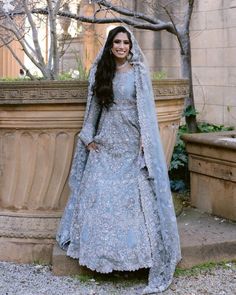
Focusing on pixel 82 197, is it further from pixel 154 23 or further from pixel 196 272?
pixel 154 23

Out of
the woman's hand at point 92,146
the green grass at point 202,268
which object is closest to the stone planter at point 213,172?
the green grass at point 202,268

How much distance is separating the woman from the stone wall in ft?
15.5

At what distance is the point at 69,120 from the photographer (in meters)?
3.81

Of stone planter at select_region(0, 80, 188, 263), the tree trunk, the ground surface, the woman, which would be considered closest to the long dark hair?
the woman

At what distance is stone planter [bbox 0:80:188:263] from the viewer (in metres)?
3.71

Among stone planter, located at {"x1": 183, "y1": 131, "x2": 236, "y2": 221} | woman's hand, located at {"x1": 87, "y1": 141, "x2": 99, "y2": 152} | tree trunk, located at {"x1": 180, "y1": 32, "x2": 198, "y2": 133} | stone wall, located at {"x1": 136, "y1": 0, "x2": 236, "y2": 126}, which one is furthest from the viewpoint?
stone wall, located at {"x1": 136, "y1": 0, "x2": 236, "y2": 126}

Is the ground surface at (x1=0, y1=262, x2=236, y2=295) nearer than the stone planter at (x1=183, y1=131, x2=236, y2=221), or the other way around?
the ground surface at (x1=0, y1=262, x2=236, y2=295)


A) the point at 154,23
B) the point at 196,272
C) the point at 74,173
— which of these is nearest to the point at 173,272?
the point at 196,272

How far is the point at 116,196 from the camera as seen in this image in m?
3.50

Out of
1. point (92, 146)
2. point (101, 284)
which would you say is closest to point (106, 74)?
point (92, 146)

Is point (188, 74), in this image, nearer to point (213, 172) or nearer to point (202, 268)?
point (213, 172)

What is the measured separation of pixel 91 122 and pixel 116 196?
1.80 feet

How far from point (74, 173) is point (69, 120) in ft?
1.28

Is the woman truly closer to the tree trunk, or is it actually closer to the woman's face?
the woman's face
